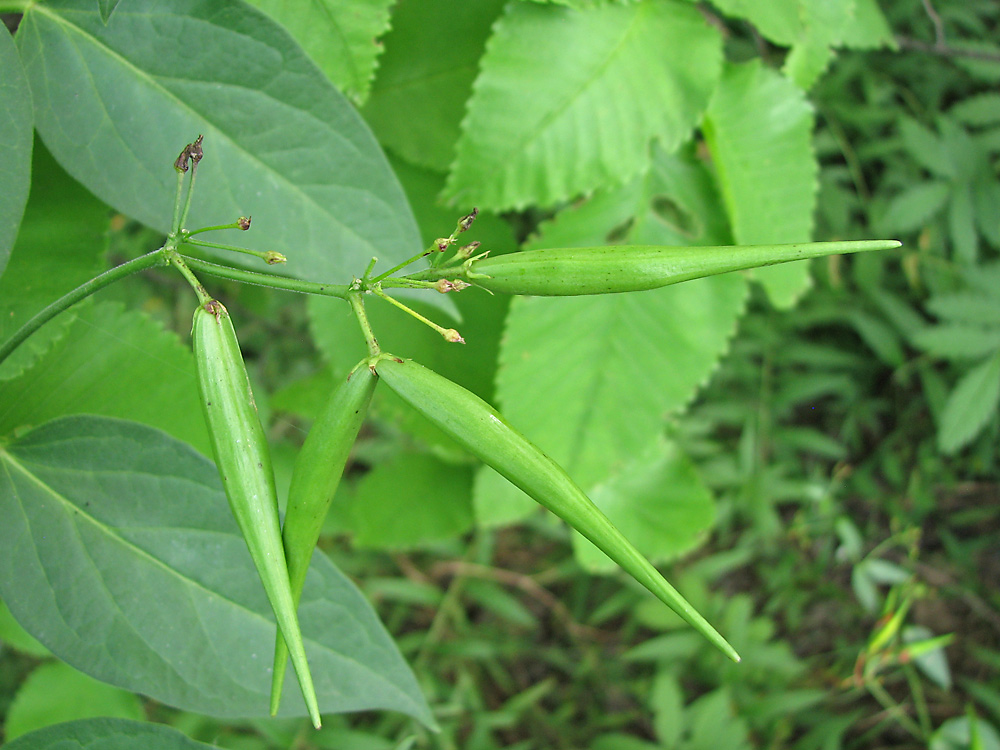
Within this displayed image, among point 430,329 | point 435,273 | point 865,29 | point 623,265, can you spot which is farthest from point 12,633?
point 865,29

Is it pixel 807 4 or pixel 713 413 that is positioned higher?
pixel 807 4

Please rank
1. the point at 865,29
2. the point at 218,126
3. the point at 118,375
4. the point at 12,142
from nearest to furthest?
1. the point at 12,142
2. the point at 218,126
3. the point at 118,375
4. the point at 865,29

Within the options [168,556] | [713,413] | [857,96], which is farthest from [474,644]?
[857,96]

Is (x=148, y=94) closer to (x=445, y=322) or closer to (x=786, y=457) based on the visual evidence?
(x=445, y=322)

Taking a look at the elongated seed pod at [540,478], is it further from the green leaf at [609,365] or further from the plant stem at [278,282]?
the green leaf at [609,365]

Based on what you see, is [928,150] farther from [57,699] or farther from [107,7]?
[57,699]

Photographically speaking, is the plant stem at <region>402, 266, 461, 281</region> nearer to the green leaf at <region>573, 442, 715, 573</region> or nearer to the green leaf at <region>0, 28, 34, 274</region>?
the green leaf at <region>0, 28, 34, 274</region>
